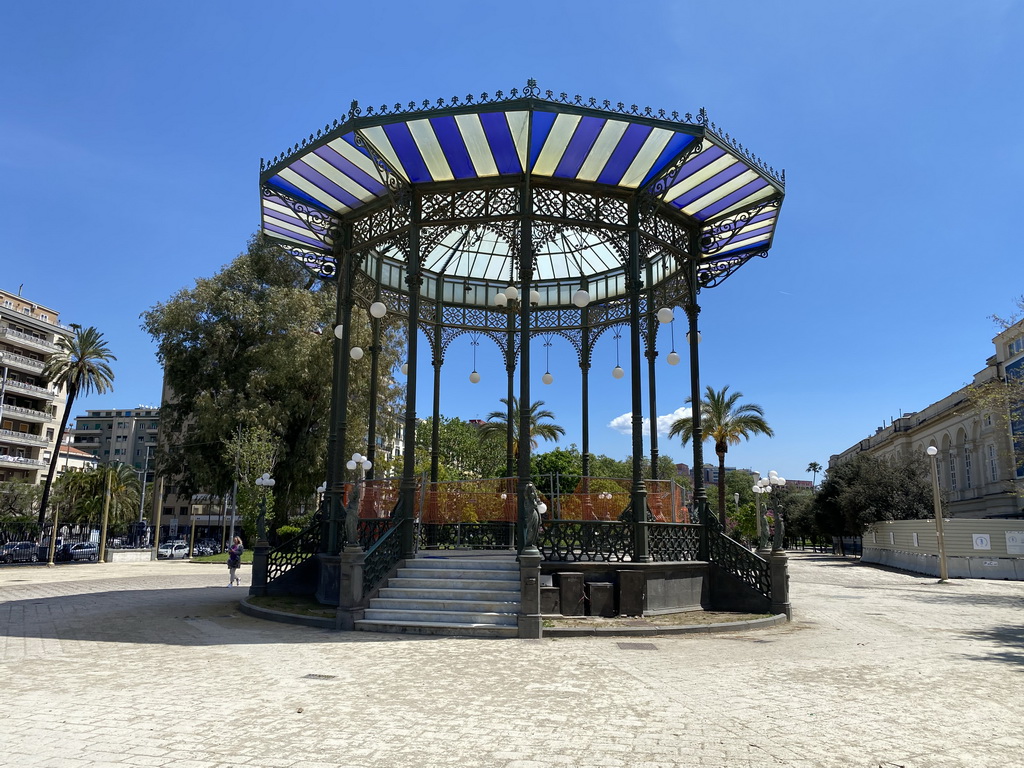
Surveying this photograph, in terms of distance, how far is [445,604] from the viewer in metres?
11.5

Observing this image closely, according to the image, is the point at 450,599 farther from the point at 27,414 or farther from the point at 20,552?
the point at 27,414

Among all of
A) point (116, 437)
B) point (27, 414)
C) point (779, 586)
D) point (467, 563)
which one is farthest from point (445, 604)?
point (116, 437)

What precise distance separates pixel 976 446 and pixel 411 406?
56.8m

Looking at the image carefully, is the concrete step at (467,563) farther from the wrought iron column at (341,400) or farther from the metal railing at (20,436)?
the metal railing at (20,436)

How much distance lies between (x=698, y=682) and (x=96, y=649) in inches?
304

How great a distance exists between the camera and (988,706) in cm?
668

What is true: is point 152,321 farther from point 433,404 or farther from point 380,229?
point 380,229

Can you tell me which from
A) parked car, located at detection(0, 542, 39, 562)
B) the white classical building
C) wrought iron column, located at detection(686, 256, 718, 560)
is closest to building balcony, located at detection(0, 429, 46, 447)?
parked car, located at detection(0, 542, 39, 562)

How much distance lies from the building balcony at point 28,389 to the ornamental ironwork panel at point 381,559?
57479 mm

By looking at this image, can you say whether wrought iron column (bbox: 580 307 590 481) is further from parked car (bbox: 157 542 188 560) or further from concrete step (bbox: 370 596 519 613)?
parked car (bbox: 157 542 188 560)

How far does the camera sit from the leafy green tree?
33.2 m

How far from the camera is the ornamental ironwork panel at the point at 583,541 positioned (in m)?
12.7

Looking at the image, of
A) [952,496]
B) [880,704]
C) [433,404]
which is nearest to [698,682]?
[880,704]

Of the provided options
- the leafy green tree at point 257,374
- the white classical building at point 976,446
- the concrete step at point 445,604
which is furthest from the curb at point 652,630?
the white classical building at point 976,446
